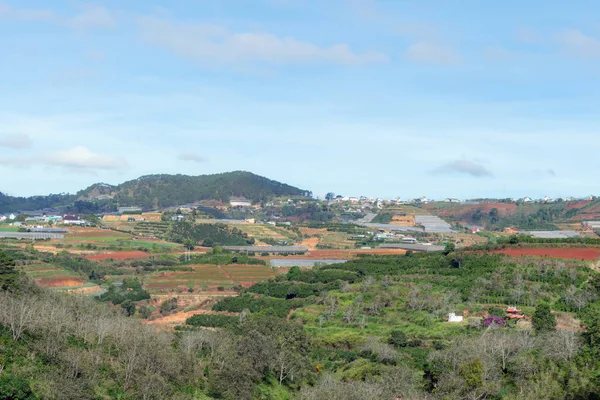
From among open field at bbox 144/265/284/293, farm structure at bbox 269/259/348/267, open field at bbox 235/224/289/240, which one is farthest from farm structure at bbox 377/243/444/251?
open field at bbox 144/265/284/293

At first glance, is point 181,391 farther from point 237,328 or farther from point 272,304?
point 272,304

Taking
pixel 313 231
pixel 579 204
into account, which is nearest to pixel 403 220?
pixel 313 231

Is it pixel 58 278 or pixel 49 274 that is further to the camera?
pixel 49 274

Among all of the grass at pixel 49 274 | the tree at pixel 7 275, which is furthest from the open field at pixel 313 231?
the tree at pixel 7 275

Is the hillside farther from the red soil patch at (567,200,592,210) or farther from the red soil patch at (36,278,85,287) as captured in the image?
the red soil patch at (36,278,85,287)

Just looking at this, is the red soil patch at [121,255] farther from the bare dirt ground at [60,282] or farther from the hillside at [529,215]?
the hillside at [529,215]

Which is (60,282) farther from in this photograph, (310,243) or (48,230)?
(310,243)
